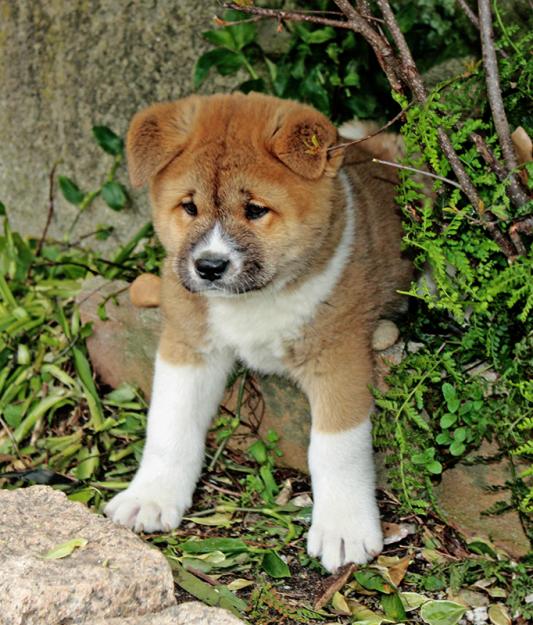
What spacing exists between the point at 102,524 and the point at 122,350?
1.74 metres

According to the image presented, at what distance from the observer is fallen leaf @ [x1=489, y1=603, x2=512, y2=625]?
13.0ft

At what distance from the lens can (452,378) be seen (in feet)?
14.4

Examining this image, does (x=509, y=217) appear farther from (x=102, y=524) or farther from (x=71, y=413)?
(x=71, y=413)

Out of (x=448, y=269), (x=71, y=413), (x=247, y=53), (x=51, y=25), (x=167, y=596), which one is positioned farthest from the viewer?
(x=51, y=25)

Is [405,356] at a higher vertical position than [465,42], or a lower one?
lower

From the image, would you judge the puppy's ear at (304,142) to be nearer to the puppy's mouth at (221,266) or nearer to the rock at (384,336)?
the puppy's mouth at (221,266)

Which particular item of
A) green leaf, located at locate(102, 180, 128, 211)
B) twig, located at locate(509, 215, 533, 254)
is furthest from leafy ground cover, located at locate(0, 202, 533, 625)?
twig, located at locate(509, 215, 533, 254)

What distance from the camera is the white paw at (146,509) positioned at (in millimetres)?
4426

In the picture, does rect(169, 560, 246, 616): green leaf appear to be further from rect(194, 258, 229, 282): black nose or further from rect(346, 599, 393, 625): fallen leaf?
rect(194, 258, 229, 282): black nose

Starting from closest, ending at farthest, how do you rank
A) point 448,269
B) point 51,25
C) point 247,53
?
1. point 448,269
2. point 247,53
3. point 51,25

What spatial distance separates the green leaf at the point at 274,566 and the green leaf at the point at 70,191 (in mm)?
2906

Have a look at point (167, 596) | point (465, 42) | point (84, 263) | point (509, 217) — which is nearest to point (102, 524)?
point (167, 596)

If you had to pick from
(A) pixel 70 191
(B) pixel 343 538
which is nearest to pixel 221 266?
(B) pixel 343 538

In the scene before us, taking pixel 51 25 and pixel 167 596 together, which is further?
pixel 51 25
